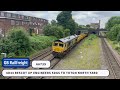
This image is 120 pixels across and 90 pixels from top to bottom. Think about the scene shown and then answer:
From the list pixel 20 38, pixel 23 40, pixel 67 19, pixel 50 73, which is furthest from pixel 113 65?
pixel 50 73

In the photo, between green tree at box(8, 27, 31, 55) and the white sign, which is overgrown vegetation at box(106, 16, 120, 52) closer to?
the white sign

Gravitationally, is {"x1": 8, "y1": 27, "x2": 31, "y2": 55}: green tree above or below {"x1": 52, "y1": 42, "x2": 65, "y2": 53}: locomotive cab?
above

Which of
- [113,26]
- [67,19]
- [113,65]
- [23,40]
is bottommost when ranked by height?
[113,65]

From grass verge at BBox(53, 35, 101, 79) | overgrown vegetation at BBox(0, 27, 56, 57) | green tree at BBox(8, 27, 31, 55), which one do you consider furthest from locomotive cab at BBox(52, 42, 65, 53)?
green tree at BBox(8, 27, 31, 55)

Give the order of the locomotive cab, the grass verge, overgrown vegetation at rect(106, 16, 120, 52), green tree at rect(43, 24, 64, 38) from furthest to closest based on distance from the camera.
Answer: green tree at rect(43, 24, 64, 38) < the locomotive cab < overgrown vegetation at rect(106, 16, 120, 52) < the grass verge

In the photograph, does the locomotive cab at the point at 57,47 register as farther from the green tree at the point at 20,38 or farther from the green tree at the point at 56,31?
the green tree at the point at 20,38

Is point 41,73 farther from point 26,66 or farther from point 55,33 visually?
point 55,33

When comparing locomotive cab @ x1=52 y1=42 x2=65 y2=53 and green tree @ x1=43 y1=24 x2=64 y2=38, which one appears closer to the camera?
locomotive cab @ x1=52 y1=42 x2=65 y2=53

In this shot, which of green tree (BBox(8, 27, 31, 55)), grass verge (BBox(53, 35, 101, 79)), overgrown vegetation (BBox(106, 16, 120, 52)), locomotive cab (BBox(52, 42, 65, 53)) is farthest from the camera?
green tree (BBox(8, 27, 31, 55))

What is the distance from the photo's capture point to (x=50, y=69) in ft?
14.5

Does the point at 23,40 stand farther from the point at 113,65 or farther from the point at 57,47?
the point at 113,65

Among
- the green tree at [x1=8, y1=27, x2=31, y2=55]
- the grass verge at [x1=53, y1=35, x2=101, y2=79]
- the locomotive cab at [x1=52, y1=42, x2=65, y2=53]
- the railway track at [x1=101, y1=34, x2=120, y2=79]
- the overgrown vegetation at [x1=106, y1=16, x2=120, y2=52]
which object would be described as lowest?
the railway track at [x1=101, y1=34, x2=120, y2=79]
